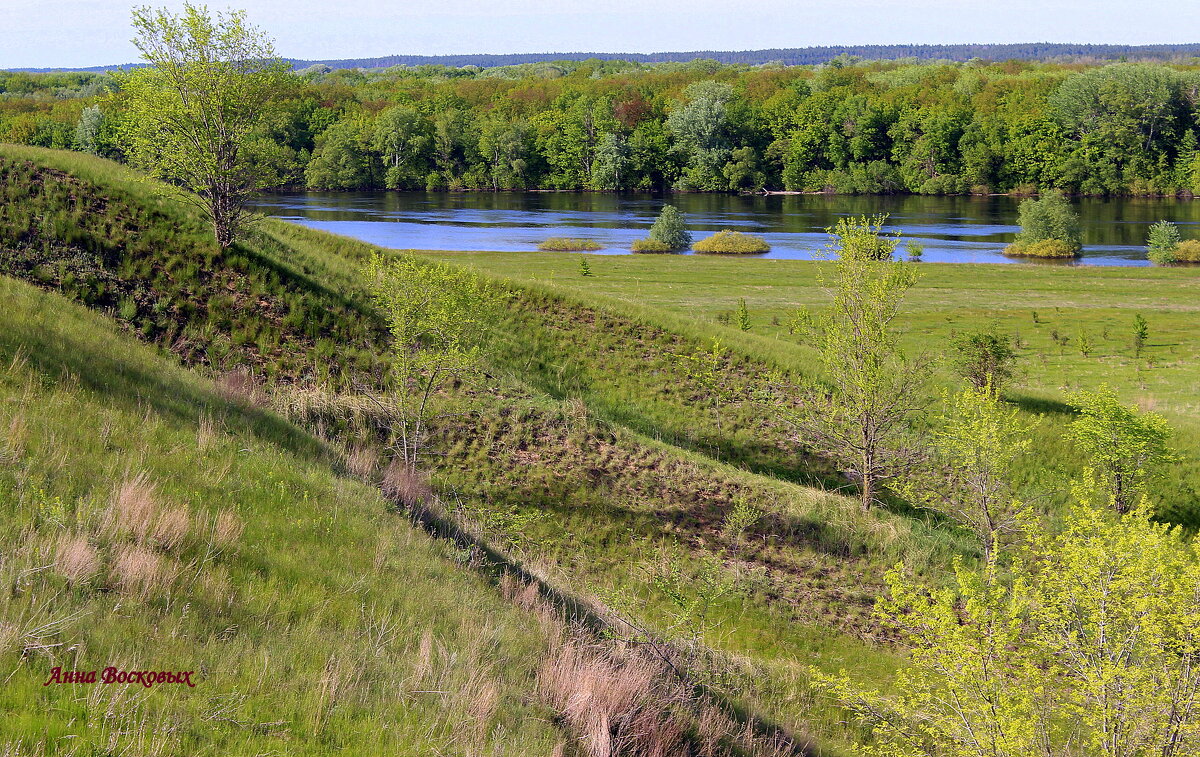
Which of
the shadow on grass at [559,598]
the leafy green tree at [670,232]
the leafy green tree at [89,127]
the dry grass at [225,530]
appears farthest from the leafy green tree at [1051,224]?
the leafy green tree at [89,127]

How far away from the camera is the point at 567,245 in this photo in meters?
91.2

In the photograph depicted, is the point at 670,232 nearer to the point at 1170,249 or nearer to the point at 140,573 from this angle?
the point at 1170,249

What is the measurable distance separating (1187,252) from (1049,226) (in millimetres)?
12288

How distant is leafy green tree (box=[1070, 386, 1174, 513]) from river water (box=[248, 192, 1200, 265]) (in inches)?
2130

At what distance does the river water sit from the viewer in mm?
93188

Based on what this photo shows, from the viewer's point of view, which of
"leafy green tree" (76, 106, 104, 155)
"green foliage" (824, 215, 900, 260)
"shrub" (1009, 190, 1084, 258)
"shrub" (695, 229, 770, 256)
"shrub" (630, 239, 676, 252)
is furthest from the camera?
"leafy green tree" (76, 106, 104, 155)

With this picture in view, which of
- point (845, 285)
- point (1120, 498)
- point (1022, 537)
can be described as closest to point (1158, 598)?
point (845, 285)

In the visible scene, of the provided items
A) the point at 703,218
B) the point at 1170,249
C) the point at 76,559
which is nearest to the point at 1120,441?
A: the point at 76,559

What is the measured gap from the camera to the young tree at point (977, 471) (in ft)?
73.0

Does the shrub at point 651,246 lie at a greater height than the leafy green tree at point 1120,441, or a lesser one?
greater

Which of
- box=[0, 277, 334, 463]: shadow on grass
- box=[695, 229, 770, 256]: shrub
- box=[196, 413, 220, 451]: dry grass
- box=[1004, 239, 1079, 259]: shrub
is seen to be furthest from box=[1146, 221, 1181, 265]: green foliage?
box=[196, 413, 220, 451]: dry grass

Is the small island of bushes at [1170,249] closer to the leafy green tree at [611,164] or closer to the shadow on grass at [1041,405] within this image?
the shadow on grass at [1041,405]

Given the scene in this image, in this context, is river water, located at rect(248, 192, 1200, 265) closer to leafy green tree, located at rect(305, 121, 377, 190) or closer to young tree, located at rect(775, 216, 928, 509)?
leafy green tree, located at rect(305, 121, 377, 190)

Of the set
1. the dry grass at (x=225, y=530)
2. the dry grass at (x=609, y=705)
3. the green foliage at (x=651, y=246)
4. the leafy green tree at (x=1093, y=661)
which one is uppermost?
the green foliage at (x=651, y=246)
